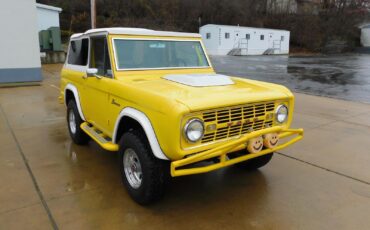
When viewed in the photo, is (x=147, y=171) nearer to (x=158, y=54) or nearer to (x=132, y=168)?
(x=132, y=168)

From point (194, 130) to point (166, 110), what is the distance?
32 cm

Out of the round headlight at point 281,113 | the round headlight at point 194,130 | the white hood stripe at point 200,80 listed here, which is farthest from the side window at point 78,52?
the round headlight at point 281,113

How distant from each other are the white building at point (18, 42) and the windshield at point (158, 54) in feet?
29.2

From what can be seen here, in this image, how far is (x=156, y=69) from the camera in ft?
14.3

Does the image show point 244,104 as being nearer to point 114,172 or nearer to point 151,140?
point 151,140

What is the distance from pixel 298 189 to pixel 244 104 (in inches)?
57.7

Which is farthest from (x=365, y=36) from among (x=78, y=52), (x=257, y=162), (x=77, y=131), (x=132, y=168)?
(x=132, y=168)

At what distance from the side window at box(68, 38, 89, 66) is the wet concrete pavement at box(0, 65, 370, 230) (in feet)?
4.57

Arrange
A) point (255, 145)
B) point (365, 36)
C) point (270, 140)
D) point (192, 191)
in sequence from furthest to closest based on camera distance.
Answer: point (365, 36) < point (192, 191) < point (270, 140) < point (255, 145)

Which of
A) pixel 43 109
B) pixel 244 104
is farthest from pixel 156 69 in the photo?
pixel 43 109

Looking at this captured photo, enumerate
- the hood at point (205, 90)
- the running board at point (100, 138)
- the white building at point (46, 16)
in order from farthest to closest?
the white building at point (46, 16) → the running board at point (100, 138) → the hood at point (205, 90)

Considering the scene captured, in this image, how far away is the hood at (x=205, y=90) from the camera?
3119 millimetres

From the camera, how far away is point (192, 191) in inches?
155

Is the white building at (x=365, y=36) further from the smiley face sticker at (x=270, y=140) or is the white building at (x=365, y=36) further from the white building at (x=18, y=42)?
the smiley face sticker at (x=270, y=140)
